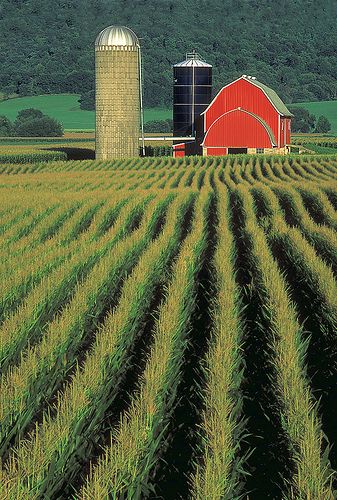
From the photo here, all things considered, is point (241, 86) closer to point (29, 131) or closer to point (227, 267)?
point (227, 267)

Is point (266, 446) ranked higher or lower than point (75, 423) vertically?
lower

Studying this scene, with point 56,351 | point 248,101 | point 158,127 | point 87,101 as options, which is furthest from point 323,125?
point 56,351

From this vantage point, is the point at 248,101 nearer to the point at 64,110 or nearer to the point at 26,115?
the point at 26,115

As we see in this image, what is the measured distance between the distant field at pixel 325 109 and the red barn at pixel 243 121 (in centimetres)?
6019

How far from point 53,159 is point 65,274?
45.9 m

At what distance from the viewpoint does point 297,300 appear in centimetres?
1183

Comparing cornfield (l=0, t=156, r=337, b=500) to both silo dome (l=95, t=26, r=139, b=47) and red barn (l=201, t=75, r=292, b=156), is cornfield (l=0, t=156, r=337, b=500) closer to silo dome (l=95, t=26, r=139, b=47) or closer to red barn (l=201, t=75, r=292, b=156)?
silo dome (l=95, t=26, r=139, b=47)

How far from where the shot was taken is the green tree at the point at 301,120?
11319cm

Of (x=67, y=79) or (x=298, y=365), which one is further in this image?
(x=67, y=79)

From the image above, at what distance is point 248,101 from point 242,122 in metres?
1.37

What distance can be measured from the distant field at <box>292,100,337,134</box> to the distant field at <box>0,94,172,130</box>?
20.2 m

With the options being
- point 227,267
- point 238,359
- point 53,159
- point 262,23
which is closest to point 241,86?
point 53,159

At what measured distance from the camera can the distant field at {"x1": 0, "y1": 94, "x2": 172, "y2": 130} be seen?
393 feet

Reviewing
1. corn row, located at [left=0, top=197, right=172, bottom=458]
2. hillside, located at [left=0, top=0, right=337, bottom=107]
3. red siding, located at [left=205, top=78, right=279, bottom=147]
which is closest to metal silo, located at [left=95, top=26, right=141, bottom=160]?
red siding, located at [left=205, top=78, right=279, bottom=147]
